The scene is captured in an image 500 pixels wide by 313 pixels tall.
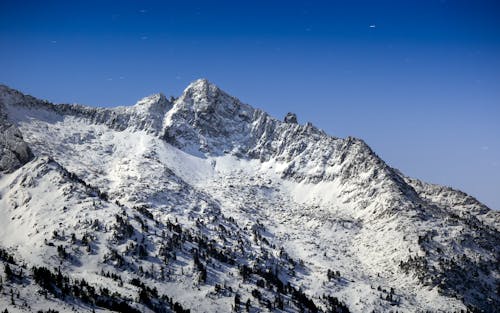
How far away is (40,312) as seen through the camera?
19512 centimetres

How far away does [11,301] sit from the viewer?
198 meters

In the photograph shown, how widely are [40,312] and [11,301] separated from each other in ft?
41.3
